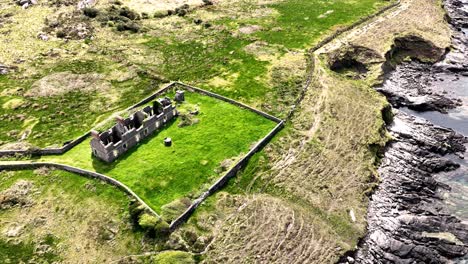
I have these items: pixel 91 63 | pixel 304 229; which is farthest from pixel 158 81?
pixel 304 229

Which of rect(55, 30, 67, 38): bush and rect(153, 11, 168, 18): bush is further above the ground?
rect(153, 11, 168, 18): bush

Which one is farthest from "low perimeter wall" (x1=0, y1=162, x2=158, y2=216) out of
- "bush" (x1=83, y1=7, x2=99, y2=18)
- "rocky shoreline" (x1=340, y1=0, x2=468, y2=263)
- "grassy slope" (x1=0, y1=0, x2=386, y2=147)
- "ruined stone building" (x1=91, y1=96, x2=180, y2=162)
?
"bush" (x1=83, y1=7, x2=99, y2=18)

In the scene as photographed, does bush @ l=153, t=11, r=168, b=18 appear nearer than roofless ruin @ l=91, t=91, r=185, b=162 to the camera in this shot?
No

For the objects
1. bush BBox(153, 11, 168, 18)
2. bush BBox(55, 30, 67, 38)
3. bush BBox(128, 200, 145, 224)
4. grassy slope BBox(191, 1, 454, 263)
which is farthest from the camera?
bush BBox(153, 11, 168, 18)

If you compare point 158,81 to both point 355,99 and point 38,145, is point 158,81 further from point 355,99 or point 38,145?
point 355,99

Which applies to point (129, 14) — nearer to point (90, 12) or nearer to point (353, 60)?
point (90, 12)

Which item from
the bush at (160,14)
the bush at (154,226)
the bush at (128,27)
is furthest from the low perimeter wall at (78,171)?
the bush at (160,14)

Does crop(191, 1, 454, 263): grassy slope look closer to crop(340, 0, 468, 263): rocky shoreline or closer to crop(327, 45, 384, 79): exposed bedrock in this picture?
crop(340, 0, 468, 263): rocky shoreline

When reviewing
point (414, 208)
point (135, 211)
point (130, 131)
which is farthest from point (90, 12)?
point (414, 208)

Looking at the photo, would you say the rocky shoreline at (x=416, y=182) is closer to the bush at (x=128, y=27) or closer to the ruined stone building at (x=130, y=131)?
the ruined stone building at (x=130, y=131)
